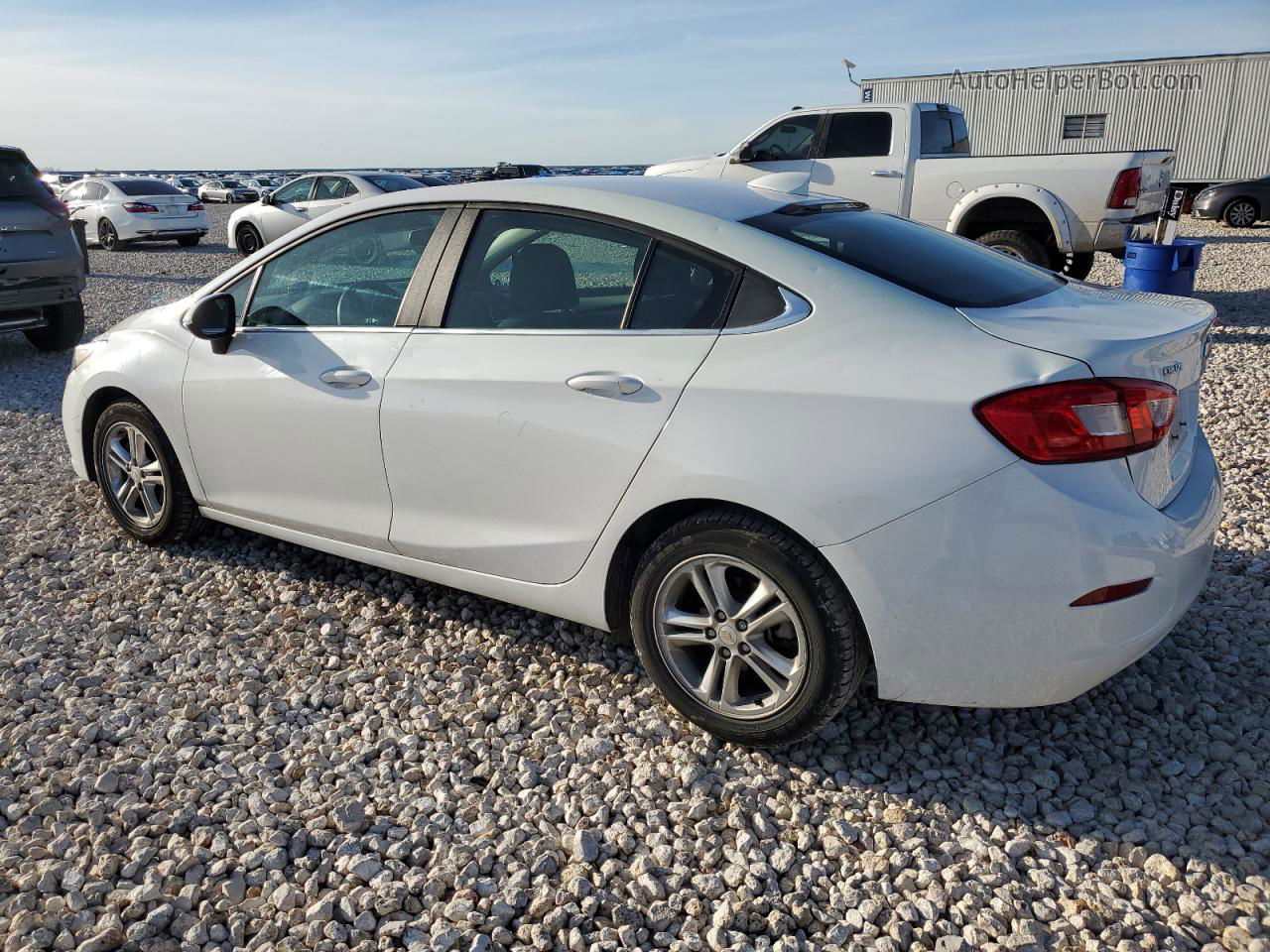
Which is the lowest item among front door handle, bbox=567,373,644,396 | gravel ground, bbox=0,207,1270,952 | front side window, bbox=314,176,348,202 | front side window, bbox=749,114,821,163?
gravel ground, bbox=0,207,1270,952

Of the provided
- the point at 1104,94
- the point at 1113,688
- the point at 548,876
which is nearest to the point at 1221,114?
the point at 1104,94

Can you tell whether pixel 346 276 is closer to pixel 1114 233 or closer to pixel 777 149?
pixel 1114 233

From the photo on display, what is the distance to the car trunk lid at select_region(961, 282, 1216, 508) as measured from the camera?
2506 mm

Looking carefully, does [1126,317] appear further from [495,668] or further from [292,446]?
[292,446]

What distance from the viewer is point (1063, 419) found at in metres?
2.41

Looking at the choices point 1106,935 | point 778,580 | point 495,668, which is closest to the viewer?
point 1106,935

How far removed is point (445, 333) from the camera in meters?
3.38

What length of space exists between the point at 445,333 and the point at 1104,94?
28004 millimetres

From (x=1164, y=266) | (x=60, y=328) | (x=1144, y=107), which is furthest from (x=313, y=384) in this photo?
(x=1144, y=107)

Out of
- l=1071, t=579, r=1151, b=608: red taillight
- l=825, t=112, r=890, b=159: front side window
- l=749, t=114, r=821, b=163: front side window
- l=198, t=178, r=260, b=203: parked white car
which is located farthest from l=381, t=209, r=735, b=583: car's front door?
l=198, t=178, r=260, b=203: parked white car

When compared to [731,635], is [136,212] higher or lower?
higher

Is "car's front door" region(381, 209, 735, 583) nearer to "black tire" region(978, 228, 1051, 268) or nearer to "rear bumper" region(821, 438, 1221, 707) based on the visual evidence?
"rear bumper" region(821, 438, 1221, 707)

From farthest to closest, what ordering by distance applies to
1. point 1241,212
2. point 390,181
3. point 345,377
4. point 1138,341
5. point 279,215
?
point 1241,212 → point 390,181 → point 279,215 → point 345,377 → point 1138,341

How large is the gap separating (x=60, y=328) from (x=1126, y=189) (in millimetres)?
10095
